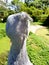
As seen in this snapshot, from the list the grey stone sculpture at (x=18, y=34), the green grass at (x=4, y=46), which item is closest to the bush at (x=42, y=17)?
the green grass at (x=4, y=46)

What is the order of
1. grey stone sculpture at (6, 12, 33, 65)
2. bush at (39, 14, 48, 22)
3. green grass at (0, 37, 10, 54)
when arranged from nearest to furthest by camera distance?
grey stone sculpture at (6, 12, 33, 65) → green grass at (0, 37, 10, 54) → bush at (39, 14, 48, 22)

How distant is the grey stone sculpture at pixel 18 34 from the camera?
203 centimetres

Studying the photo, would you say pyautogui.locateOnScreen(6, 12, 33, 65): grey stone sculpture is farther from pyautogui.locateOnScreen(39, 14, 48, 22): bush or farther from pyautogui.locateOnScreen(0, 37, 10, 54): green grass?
pyautogui.locateOnScreen(39, 14, 48, 22): bush

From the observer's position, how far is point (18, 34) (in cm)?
204

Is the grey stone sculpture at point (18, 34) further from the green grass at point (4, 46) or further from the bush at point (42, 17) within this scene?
the bush at point (42, 17)

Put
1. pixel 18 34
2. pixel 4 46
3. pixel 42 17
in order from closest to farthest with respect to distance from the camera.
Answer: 1. pixel 18 34
2. pixel 4 46
3. pixel 42 17

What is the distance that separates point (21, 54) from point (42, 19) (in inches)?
1129

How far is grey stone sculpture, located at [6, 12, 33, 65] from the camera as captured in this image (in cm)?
203

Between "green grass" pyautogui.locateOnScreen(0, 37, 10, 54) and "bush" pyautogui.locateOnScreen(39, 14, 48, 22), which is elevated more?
"green grass" pyautogui.locateOnScreen(0, 37, 10, 54)

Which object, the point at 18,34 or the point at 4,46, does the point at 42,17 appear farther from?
the point at 18,34

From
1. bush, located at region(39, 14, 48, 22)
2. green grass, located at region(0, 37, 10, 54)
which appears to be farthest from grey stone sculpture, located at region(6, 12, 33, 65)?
bush, located at region(39, 14, 48, 22)

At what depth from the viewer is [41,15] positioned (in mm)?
31031

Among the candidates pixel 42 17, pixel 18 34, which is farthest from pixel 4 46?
pixel 42 17

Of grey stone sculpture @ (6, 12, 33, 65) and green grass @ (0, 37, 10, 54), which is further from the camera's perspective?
green grass @ (0, 37, 10, 54)
